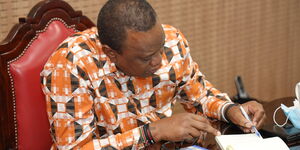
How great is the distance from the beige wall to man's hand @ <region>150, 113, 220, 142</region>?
124cm

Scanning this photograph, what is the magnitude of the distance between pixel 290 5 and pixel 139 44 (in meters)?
2.68

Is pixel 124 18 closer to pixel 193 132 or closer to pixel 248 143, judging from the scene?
pixel 193 132

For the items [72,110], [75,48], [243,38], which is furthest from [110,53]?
[243,38]

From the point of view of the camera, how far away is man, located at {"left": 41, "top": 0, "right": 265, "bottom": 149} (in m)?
1.57

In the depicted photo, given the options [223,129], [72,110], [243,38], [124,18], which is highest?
[124,18]

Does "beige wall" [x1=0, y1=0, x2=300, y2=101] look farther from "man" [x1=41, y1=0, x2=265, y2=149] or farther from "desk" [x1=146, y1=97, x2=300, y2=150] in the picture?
"desk" [x1=146, y1=97, x2=300, y2=150]

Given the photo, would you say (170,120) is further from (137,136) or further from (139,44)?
(139,44)

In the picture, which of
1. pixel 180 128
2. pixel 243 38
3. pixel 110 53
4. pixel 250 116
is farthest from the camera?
pixel 243 38

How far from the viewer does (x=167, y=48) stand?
1883 millimetres

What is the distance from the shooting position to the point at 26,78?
170cm

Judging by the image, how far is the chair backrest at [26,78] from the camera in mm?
1697

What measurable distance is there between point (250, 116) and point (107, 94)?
23.2 inches

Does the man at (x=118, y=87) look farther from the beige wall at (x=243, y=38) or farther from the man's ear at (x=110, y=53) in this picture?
the beige wall at (x=243, y=38)

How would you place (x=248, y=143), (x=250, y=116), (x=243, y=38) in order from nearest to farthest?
1. (x=248, y=143)
2. (x=250, y=116)
3. (x=243, y=38)
